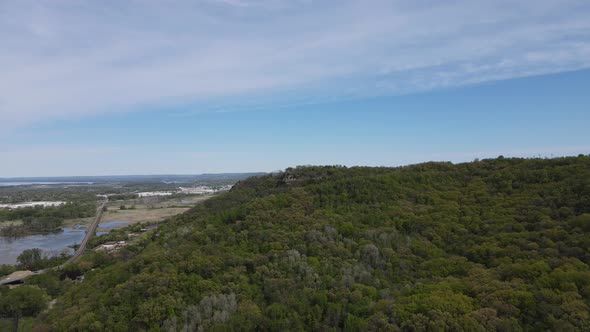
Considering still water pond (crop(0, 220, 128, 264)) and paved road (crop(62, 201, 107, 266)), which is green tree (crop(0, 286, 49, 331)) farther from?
still water pond (crop(0, 220, 128, 264))

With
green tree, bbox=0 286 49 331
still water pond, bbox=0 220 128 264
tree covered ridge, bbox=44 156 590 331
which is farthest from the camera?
still water pond, bbox=0 220 128 264

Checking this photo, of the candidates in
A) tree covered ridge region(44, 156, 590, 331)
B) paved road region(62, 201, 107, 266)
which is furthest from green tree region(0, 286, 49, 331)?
paved road region(62, 201, 107, 266)

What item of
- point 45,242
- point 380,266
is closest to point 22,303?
point 380,266

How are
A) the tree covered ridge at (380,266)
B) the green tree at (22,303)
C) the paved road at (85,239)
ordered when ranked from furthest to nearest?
the paved road at (85,239), the green tree at (22,303), the tree covered ridge at (380,266)

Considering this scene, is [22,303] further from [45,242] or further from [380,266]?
[45,242]

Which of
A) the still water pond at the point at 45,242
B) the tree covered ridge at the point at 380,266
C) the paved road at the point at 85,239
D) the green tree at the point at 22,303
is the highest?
the tree covered ridge at the point at 380,266

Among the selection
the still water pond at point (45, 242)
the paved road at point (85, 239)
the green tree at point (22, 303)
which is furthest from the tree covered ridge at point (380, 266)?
the still water pond at point (45, 242)

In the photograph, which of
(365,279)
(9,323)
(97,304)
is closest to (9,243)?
(9,323)

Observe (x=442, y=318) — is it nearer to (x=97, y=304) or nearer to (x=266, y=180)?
(x=97, y=304)

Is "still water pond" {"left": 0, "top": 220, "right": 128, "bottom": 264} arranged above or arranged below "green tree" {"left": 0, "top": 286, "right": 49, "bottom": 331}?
below

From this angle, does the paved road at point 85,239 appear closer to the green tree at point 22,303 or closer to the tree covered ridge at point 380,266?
the green tree at point 22,303
